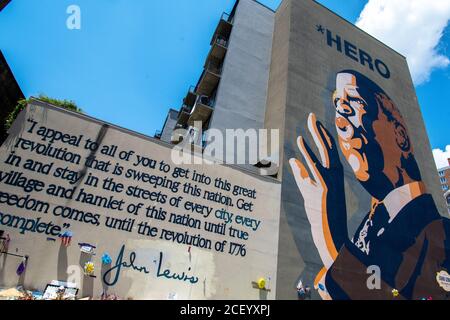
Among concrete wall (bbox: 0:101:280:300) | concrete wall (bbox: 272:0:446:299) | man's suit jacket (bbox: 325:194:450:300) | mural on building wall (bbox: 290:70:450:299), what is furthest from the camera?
mural on building wall (bbox: 290:70:450:299)

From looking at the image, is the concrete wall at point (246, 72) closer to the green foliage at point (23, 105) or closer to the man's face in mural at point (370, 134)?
the man's face in mural at point (370, 134)

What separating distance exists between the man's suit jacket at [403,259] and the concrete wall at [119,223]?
4.42m

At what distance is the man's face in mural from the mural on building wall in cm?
8

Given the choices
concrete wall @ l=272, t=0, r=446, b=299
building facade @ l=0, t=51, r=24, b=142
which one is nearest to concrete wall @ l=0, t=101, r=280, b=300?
concrete wall @ l=272, t=0, r=446, b=299

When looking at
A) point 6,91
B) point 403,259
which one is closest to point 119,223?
point 6,91

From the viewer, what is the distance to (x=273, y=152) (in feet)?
60.0

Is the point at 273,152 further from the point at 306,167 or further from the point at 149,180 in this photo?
the point at 149,180

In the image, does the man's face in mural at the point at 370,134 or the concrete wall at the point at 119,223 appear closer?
Answer: the concrete wall at the point at 119,223

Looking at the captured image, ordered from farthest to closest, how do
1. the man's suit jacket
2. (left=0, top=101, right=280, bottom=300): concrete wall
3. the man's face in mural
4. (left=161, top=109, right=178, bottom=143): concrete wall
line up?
1. (left=161, top=109, right=178, bottom=143): concrete wall
2. the man's face in mural
3. the man's suit jacket
4. (left=0, top=101, right=280, bottom=300): concrete wall

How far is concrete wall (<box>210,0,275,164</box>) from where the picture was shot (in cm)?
2184

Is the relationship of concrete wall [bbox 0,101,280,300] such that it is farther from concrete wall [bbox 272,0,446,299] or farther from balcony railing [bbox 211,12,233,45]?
balcony railing [bbox 211,12,233,45]

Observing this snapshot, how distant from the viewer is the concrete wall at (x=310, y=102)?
15484 mm

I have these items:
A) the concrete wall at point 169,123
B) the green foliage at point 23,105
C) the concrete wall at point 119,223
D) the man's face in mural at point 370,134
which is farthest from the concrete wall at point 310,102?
the concrete wall at point 169,123

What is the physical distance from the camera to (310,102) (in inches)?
803
